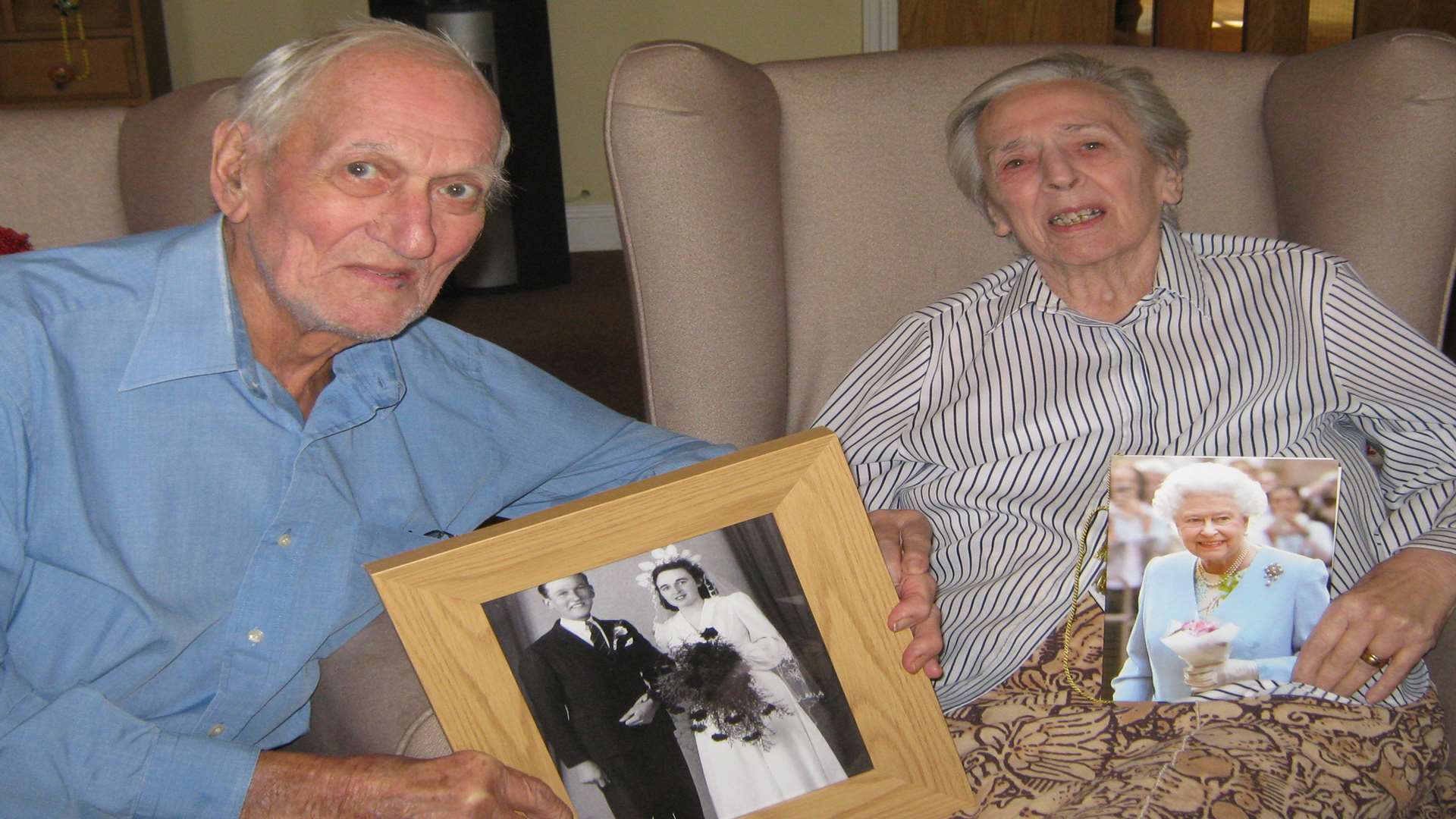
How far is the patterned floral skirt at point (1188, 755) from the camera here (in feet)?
3.57

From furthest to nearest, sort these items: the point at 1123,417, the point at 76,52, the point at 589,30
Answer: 1. the point at 589,30
2. the point at 76,52
3. the point at 1123,417

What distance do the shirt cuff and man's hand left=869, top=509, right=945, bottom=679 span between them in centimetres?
50

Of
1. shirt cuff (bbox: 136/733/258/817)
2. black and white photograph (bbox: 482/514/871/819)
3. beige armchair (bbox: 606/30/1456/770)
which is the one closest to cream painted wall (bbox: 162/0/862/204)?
beige armchair (bbox: 606/30/1456/770)

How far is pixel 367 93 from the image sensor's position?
1032 mm

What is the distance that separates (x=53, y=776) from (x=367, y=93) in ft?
1.88

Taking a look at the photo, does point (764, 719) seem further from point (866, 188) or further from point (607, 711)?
point (866, 188)

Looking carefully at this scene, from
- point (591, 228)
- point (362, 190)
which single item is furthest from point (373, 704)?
point (591, 228)

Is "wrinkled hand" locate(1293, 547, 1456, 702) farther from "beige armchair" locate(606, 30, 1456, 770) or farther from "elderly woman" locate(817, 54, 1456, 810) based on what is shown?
"beige armchair" locate(606, 30, 1456, 770)

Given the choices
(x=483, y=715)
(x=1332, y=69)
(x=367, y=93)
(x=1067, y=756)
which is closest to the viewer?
(x=483, y=715)

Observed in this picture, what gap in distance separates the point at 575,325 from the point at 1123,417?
9.35ft

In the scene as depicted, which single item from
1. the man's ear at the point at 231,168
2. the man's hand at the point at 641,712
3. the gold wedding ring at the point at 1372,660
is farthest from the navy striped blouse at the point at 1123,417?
the man's ear at the point at 231,168

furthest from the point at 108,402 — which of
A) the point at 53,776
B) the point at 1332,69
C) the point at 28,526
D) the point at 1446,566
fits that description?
the point at 1332,69

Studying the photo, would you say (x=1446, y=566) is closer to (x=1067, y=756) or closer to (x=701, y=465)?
(x=1067, y=756)

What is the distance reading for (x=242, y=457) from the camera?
1034mm
